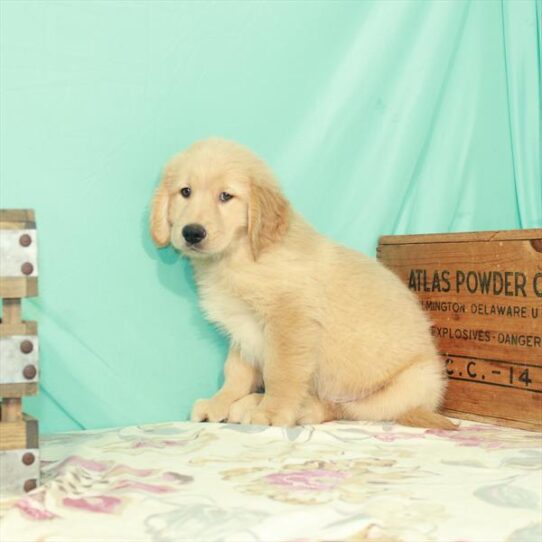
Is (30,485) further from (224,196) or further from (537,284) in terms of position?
(537,284)

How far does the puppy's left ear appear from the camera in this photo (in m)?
2.63

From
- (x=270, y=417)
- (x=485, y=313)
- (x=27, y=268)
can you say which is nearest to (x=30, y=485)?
(x=27, y=268)

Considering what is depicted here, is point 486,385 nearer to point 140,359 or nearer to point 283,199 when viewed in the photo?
point 283,199

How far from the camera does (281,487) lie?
1941mm

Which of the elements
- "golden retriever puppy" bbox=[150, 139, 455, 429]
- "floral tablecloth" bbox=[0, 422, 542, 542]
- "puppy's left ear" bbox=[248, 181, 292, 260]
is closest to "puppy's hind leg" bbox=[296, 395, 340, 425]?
"golden retriever puppy" bbox=[150, 139, 455, 429]

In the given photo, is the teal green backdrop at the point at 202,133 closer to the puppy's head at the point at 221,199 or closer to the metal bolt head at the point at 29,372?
the puppy's head at the point at 221,199

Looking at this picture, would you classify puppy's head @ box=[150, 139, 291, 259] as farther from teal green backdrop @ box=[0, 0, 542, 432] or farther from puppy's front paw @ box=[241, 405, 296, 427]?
puppy's front paw @ box=[241, 405, 296, 427]

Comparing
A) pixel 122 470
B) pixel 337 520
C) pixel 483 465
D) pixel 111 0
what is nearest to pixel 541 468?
pixel 483 465

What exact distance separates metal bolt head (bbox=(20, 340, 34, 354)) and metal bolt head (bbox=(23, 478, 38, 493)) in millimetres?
273

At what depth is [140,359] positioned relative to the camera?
2.82 metres

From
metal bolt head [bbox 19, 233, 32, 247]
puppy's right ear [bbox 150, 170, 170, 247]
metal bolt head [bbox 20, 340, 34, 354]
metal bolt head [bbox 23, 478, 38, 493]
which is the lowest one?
metal bolt head [bbox 23, 478, 38, 493]

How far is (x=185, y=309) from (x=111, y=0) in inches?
39.6

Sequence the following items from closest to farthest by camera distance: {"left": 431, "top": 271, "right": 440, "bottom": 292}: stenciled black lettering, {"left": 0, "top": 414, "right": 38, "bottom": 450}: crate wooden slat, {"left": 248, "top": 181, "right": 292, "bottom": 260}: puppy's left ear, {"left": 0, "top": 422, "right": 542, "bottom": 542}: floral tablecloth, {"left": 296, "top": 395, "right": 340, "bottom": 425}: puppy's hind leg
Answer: {"left": 0, "top": 422, "right": 542, "bottom": 542}: floral tablecloth < {"left": 0, "top": 414, "right": 38, "bottom": 450}: crate wooden slat < {"left": 248, "top": 181, "right": 292, "bottom": 260}: puppy's left ear < {"left": 296, "top": 395, "right": 340, "bottom": 425}: puppy's hind leg < {"left": 431, "top": 271, "right": 440, "bottom": 292}: stenciled black lettering

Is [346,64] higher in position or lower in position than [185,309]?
A: higher
